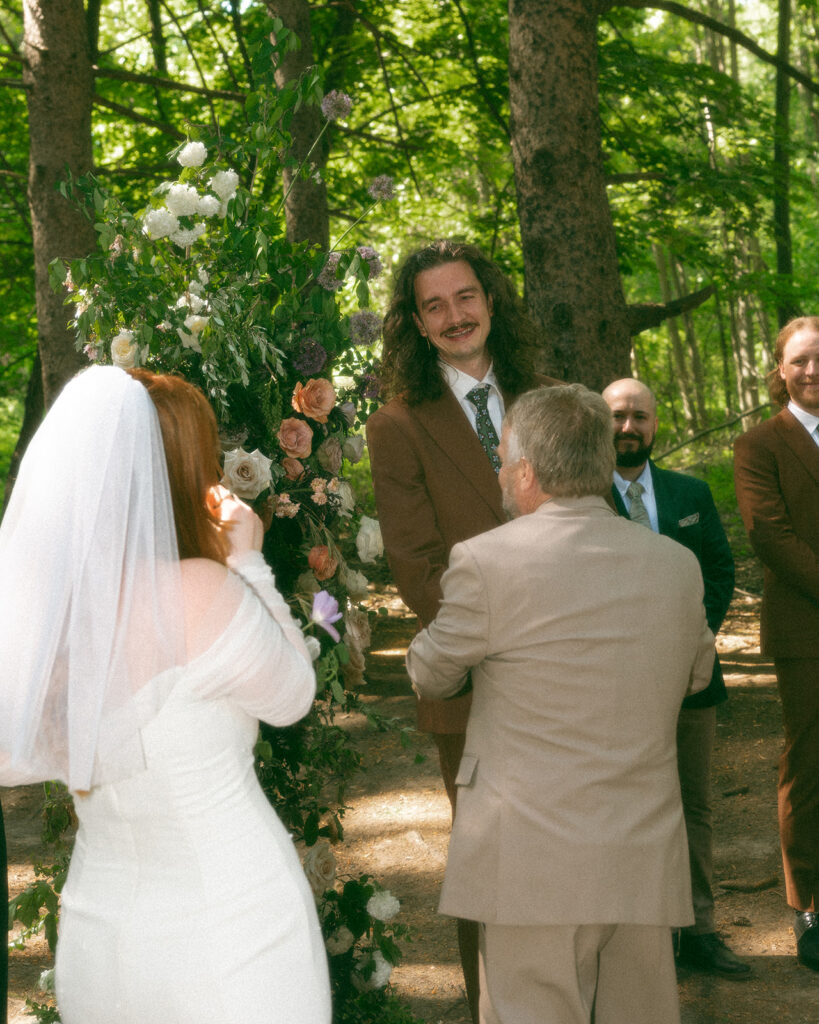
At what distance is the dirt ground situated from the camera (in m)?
4.02

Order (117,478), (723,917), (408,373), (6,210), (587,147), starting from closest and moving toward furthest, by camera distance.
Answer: (117,478) → (408,373) → (723,917) → (587,147) → (6,210)

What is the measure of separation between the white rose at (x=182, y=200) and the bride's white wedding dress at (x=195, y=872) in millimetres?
1243

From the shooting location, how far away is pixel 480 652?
253cm

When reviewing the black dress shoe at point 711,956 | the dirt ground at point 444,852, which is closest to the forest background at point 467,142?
the dirt ground at point 444,852

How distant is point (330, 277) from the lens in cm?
316

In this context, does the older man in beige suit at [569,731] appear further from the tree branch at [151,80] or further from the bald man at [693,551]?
the tree branch at [151,80]

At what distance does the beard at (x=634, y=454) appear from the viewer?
3.98 meters

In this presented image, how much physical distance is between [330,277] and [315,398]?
367 mm

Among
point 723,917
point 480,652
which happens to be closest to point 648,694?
point 480,652

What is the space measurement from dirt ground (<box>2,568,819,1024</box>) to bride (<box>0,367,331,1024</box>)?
140 centimetres

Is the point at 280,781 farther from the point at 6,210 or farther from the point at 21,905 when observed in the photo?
the point at 6,210

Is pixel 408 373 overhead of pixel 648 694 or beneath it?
overhead

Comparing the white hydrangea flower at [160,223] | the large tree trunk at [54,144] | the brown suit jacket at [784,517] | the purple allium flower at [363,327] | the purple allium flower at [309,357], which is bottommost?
the brown suit jacket at [784,517]

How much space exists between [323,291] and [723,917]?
318cm
